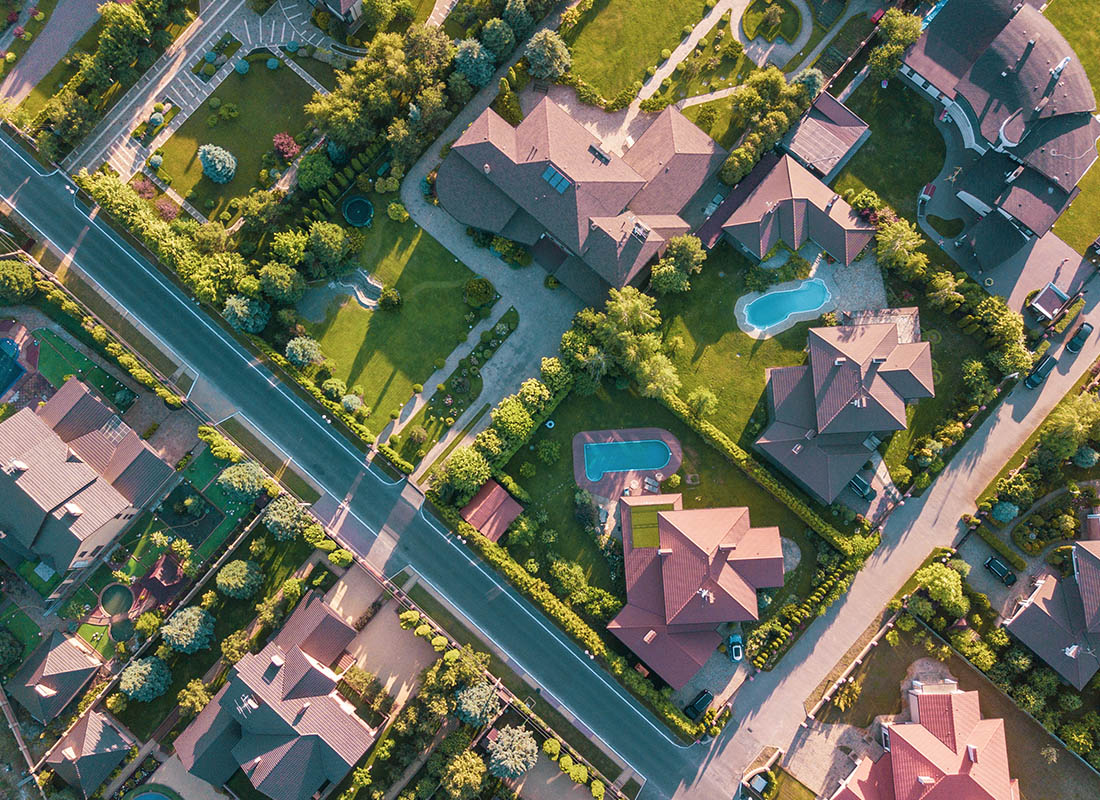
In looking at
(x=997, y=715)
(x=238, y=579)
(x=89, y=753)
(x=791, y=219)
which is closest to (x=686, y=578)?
(x=997, y=715)

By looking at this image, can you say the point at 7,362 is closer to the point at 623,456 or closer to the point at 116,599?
the point at 116,599

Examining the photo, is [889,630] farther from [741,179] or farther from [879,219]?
[741,179]

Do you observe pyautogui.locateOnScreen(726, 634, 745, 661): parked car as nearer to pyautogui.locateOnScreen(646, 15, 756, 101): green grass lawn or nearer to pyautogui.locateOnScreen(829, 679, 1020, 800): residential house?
pyautogui.locateOnScreen(829, 679, 1020, 800): residential house

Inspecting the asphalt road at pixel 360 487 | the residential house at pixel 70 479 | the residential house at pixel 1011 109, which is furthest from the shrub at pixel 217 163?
the residential house at pixel 1011 109

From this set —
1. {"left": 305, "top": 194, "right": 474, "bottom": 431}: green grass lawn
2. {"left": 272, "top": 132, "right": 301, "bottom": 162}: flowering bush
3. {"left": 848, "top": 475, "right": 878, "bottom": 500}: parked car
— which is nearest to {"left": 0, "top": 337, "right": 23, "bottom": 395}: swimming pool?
{"left": 305, "top": 194, "right": 474, "bottom": 431}: green grass lawn

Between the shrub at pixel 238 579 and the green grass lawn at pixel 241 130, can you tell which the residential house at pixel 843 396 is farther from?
the green grass lawn at pixel 241 130

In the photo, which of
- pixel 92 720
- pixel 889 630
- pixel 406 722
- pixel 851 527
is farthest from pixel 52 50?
pixel 889 630
